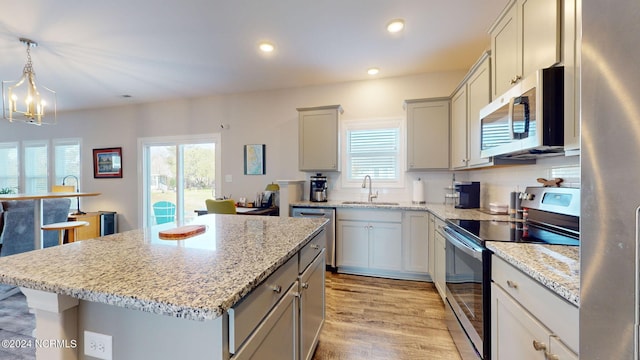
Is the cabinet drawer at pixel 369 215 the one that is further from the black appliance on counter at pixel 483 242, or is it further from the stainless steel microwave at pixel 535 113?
the stainless steel microwave at pixel 535 113

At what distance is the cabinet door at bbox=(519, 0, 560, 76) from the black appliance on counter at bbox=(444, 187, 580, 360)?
0.76 metres

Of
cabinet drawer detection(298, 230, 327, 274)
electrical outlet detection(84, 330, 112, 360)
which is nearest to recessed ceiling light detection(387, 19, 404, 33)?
cabinet drawer detection(298, 230, 327, 274)

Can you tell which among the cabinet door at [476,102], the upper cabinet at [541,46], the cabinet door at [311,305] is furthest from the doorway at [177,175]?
the upper cabinet at [541,46]

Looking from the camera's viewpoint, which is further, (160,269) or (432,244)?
(432,244)

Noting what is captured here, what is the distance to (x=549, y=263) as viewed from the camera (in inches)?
40.4

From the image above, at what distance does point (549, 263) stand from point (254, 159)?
3896mm

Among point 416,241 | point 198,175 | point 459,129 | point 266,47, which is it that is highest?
point 266,47

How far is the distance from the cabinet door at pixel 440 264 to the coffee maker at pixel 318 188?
161cm

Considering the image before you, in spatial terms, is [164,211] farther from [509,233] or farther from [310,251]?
[509,233]

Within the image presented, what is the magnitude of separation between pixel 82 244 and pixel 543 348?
2.04m

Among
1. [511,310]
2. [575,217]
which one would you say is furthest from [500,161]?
[511,310]

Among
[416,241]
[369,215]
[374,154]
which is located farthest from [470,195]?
[374,154]

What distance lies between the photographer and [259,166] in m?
4.26

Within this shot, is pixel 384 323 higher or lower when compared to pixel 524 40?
lower
